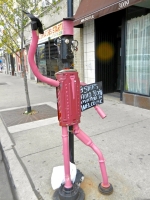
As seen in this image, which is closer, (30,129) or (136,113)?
(30,129)

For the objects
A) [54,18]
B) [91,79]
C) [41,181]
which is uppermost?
[54,18]

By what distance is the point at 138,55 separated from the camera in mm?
5438

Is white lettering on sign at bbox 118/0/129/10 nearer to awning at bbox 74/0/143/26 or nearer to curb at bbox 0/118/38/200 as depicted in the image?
awning at bbox 74/0/143/26

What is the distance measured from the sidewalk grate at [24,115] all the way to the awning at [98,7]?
317 cm

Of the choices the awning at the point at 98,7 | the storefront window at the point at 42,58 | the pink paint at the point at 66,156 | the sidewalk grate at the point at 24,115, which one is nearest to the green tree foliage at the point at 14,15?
the awning at the point at 98,7

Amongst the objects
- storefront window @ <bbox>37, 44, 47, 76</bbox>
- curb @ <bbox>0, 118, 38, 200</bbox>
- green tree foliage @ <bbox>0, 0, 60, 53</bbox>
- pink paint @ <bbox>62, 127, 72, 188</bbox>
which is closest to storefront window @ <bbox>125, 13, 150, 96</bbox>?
green tree foliage @ <bbox>0, 0, 60, 53</bbox>

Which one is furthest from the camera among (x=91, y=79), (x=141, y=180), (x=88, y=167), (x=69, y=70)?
(x=91, y=79)

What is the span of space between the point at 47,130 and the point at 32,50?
2.82m

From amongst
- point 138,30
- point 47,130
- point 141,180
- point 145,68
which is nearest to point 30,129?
point 47,130

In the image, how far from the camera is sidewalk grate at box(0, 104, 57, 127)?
4901 millimetres

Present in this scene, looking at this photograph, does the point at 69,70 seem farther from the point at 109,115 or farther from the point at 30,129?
the point at 109,115

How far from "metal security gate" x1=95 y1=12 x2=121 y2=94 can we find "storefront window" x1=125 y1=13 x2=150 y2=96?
61.8 inches

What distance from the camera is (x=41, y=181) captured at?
2424 millimetres

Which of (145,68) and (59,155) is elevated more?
(145,68)
